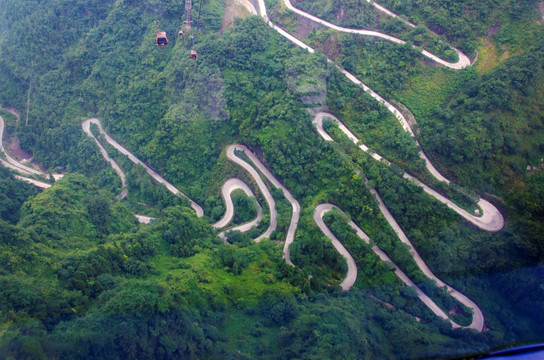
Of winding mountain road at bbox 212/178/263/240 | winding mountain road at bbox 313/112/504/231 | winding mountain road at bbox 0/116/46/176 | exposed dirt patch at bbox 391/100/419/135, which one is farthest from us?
winding mountain road at bbox 0/116/46/176

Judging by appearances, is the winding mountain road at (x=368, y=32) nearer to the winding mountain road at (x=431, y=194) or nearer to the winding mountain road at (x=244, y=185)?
the winding mountain road at (x=431, y=194)

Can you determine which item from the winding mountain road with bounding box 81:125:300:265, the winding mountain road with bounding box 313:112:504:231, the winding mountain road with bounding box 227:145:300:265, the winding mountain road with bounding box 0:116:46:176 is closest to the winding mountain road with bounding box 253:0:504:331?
the winding mountain road with bounding box 313:112:504:231

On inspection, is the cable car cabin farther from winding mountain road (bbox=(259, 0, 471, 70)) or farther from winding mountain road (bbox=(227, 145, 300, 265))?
winding mountain road (bbox=(227, 145, 300, 265))

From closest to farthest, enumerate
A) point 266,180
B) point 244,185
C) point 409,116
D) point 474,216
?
1. point 474,216
2. point 409,116
3. point 266,180
4. point 244,185

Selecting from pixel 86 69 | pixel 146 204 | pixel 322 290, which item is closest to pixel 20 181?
pixel 146 204

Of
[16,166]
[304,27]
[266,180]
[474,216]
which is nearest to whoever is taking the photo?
[474,216]

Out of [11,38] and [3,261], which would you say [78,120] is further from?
[3,261]

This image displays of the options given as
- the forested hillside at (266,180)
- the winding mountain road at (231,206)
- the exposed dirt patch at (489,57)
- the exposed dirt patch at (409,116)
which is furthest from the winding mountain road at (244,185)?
the exposed dirt patch at (489,57)

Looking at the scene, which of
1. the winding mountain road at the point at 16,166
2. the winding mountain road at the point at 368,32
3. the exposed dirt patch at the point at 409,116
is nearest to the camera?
the exposed dirt patch at the point at 409,116

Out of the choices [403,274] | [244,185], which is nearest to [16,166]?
[244,185]

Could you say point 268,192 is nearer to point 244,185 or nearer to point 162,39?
point 244,185
